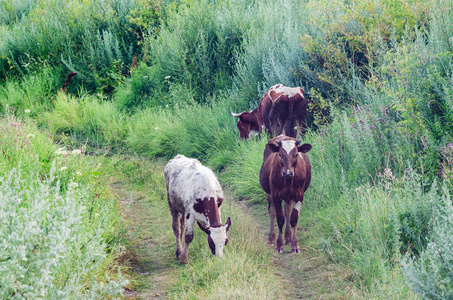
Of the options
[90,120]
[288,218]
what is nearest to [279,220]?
[288,218]

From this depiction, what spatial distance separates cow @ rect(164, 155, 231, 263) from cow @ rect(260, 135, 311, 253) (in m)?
0.91

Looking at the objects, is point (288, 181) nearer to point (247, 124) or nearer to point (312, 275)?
point (312, 275)

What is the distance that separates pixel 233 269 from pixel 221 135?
6007mm

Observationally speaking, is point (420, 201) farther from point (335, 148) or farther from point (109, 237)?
point (109, 237)

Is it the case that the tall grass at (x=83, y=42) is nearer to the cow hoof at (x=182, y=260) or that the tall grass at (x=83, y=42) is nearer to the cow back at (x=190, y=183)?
the cow back at (x=190, y=183)

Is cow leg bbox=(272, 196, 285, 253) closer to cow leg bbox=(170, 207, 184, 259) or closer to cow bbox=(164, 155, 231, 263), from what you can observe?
cow bbox=(164, 155, 231, 263)

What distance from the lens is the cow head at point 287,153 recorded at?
21.5ft

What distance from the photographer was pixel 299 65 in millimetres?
11023

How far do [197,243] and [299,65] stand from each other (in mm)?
5712

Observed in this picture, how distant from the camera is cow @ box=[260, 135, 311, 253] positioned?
670 cm

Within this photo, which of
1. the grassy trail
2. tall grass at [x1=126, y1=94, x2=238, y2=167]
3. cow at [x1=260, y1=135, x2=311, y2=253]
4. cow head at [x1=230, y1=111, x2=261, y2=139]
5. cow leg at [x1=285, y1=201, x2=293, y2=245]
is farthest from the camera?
tall grass at [x1=126, y1=94, x2=238, y2=167]

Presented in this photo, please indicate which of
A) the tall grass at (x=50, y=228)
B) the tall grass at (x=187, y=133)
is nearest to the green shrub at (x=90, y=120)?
the tall grass at (x=187, y=133)

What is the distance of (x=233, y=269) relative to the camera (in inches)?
222

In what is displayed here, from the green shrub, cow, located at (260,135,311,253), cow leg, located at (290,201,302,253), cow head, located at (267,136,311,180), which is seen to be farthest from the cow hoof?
the green shrub
